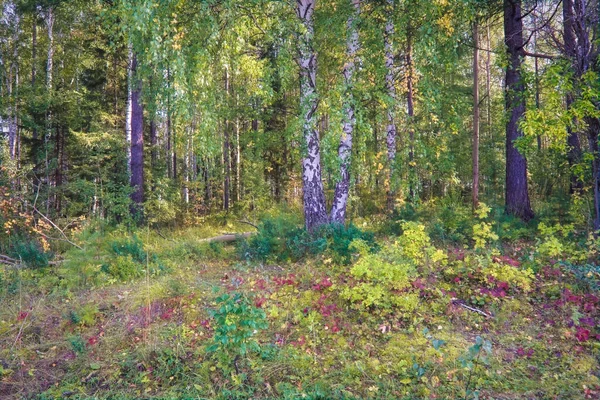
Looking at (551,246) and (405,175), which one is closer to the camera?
(551,246)

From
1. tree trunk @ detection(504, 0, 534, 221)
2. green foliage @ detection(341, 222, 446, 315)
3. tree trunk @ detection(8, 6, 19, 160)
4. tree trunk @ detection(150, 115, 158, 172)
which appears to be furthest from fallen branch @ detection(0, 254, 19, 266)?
tree trunk @ detection(504, 0, 534, 221)

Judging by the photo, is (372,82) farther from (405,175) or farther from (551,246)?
(551,246)

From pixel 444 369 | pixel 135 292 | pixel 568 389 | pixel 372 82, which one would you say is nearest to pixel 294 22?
pixel 372 82

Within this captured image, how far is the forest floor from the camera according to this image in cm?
293

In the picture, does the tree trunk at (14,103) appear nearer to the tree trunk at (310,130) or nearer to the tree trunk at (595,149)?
the tree trunk at (310,130)

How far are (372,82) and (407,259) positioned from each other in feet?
13.0

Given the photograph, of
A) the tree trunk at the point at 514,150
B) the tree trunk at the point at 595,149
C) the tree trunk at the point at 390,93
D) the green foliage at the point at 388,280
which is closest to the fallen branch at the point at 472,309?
the green foliage at the point at 388,280

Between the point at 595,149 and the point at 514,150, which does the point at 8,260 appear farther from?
the point at 514,150

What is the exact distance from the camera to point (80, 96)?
11.4 metres

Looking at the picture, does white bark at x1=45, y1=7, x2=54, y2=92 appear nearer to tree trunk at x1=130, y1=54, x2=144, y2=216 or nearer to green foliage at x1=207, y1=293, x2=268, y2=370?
tree trunk at x1=130, y1=54, x2=144, y2=216

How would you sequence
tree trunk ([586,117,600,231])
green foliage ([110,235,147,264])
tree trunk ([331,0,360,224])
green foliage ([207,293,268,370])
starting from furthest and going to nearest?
tree trunk ([331,0,360,224]), green foliage ([110,235,147,264]), tree trunk ([586,117,600,231]), green foliage ([207,293,268,370])

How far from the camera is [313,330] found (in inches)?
148

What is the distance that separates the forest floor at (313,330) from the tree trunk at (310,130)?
1.41 metres

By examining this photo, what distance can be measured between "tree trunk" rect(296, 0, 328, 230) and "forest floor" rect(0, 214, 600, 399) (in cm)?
141
